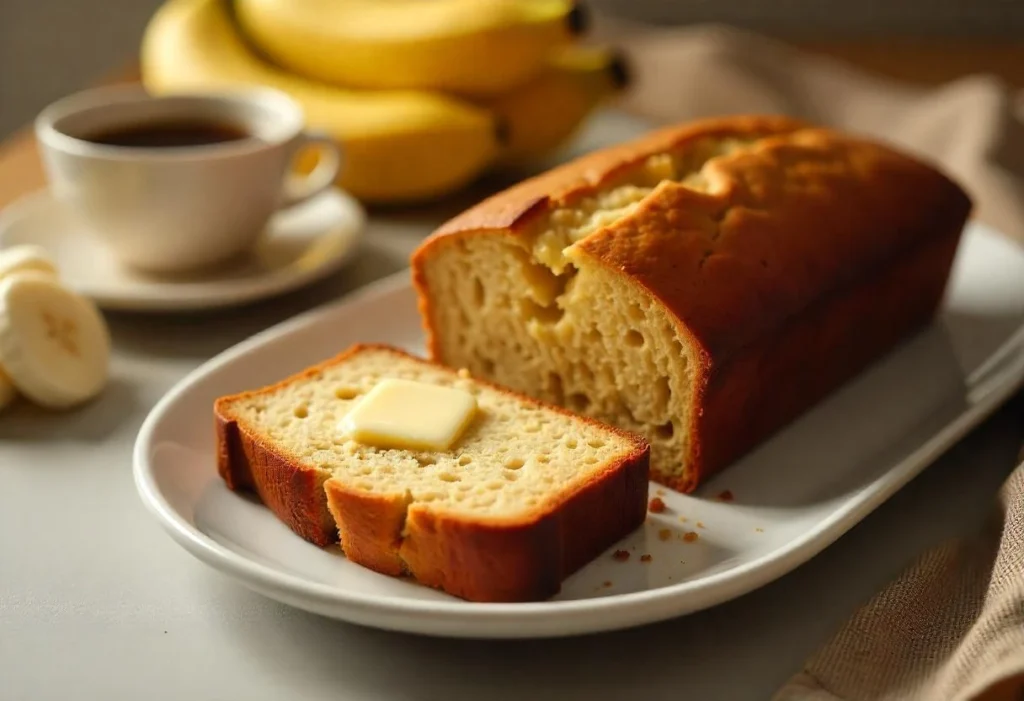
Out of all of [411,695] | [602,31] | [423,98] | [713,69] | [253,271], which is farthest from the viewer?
[602,31]

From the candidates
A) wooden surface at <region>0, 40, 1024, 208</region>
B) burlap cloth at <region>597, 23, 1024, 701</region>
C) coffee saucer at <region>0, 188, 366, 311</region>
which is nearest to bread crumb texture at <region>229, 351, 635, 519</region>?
burlap cloth at <region>597, 23, 1024, 701</region>

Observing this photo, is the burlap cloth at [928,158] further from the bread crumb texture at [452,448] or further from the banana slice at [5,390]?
the banana slice at [5,390]

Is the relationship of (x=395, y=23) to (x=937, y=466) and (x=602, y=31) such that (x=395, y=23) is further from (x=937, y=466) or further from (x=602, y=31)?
(x=937, y=466)

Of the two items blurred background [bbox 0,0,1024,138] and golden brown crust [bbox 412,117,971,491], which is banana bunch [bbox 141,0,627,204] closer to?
golden brown crust [bbox 412,117,971,491]

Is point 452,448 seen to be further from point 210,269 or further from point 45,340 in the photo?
point 210,269

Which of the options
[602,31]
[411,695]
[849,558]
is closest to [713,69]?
[602,31]

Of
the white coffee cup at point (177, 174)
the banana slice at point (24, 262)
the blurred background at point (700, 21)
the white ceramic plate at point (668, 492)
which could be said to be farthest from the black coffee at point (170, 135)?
the blurred background at point (700, 21)

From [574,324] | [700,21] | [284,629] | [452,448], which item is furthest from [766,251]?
[700,21]
